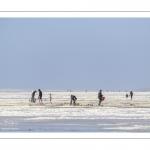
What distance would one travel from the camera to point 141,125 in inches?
786

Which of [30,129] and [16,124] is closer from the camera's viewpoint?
[30,129]
